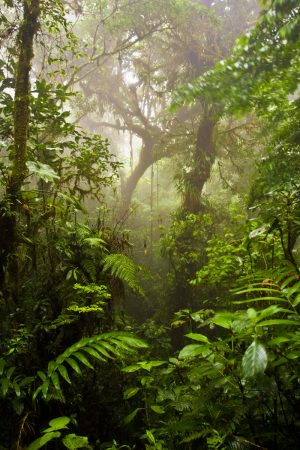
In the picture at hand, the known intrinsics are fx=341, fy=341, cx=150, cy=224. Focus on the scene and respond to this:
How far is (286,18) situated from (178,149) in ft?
26.2

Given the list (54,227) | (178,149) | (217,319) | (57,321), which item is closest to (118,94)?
(178,149)

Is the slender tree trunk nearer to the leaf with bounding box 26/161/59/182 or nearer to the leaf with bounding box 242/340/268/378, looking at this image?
the leaf with bounding box 26/161/59/182

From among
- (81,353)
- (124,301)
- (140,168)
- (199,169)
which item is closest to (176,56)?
(140,168)

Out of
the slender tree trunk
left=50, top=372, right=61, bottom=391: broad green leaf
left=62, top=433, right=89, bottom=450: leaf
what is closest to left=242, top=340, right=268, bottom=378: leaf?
left=62, top=433, right=89, bottom=450: leaf

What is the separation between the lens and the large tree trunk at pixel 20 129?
3.28 metres

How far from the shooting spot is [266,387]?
1.63 meters

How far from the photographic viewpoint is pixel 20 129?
366 cm

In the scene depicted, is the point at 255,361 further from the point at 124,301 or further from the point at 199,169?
the point at 199,169

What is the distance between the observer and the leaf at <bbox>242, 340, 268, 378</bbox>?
1.22 m

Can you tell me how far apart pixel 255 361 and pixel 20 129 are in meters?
3.36

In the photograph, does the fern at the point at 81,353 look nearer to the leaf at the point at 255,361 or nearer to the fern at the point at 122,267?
the fern at the point at 122,267

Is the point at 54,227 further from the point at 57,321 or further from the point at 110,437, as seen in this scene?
the point at 110,437

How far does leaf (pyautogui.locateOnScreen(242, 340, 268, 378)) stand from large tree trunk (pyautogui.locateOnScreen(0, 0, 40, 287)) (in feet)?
8.49

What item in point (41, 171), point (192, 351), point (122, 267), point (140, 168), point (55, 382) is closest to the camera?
point (192, 351)
